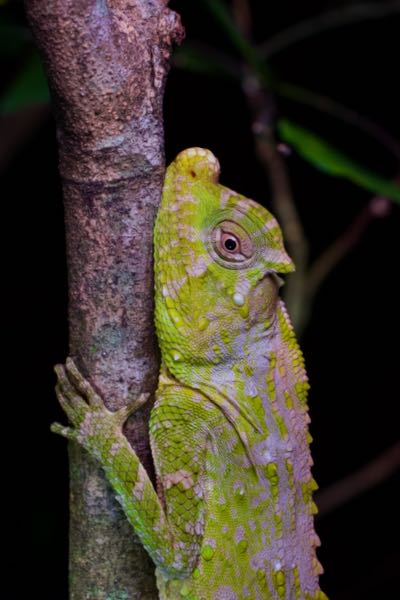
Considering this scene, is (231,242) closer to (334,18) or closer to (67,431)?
(67,431)

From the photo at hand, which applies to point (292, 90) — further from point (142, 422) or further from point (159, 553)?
point (159, 553)

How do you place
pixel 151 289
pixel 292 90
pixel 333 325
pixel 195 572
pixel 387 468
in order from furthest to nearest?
pixel 333 325 < pixel 387 468 < pixel 292 90 < pixel 195 572 < pixel 151 289

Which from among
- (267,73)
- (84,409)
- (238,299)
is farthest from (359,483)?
(84,409)

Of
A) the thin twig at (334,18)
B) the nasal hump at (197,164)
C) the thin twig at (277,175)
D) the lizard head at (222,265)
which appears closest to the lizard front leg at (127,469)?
the lizard head at (222,265)

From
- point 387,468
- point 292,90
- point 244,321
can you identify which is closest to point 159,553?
point 244,321

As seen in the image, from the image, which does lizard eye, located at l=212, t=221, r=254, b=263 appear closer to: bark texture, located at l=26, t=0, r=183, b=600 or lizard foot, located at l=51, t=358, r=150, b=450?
bark texture, located at l=26, t=0, r=183, b=600
